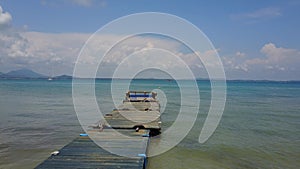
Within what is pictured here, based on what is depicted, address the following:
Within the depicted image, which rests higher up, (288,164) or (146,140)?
(146,140)

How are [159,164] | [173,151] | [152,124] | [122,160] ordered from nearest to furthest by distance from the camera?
1. [122,160]
2. [159,164]
3. [173,151]
4. [152,124]

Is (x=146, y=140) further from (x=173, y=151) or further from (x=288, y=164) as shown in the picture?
(x=288, y=164)

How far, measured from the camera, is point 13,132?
15.6m

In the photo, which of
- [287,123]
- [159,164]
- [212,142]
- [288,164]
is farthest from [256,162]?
[287,123]

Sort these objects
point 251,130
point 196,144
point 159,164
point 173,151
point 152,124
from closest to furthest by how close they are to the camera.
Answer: point 159,164 < point 173,151 < point 196,144 < point 152,124 < point 251,130

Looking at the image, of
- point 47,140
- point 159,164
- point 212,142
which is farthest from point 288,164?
point 47,140

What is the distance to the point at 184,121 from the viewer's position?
2031 centimetres

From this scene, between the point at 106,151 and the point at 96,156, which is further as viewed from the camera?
the point at 106,151

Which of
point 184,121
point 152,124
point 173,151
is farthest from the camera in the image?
point 184,121

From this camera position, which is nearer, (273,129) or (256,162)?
(256,162)

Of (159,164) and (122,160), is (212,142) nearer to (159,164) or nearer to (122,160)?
(159,164)

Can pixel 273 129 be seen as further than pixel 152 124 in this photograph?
Yes

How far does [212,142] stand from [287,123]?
990 centimetres

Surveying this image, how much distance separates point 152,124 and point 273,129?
901cm
